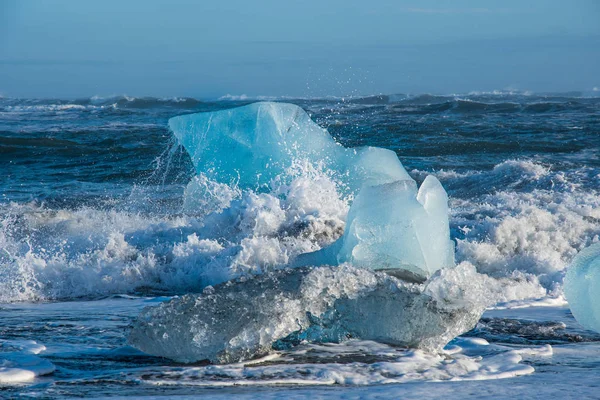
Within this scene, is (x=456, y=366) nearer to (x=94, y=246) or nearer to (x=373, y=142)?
(x=94, y=246)

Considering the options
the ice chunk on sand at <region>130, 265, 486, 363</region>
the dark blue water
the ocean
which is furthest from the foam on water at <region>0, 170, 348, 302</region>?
the ice chunk on sand at <region>130, 265, 486, 363</region>

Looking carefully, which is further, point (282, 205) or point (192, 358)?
point (282, 205)

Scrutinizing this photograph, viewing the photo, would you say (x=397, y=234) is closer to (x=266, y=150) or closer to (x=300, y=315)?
(x=300, y=315)

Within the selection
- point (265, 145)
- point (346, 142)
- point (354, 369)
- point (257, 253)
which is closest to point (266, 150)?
point (265, 145)

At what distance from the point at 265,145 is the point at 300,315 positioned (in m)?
4.66

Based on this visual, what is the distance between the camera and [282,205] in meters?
8.27

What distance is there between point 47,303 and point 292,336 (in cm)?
288

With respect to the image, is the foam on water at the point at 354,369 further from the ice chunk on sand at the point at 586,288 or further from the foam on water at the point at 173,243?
the foam on water at the point at 173,243

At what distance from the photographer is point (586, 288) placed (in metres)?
4.51

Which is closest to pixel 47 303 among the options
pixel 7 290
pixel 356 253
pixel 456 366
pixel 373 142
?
pixel 7 290

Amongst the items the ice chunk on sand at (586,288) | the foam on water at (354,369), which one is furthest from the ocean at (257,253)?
the ice chunk on sand at (586,288)

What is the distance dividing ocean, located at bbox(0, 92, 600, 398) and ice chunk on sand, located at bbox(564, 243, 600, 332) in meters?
0.12

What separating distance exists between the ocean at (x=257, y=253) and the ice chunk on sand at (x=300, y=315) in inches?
3.6

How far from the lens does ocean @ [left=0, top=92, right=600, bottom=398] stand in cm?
356
